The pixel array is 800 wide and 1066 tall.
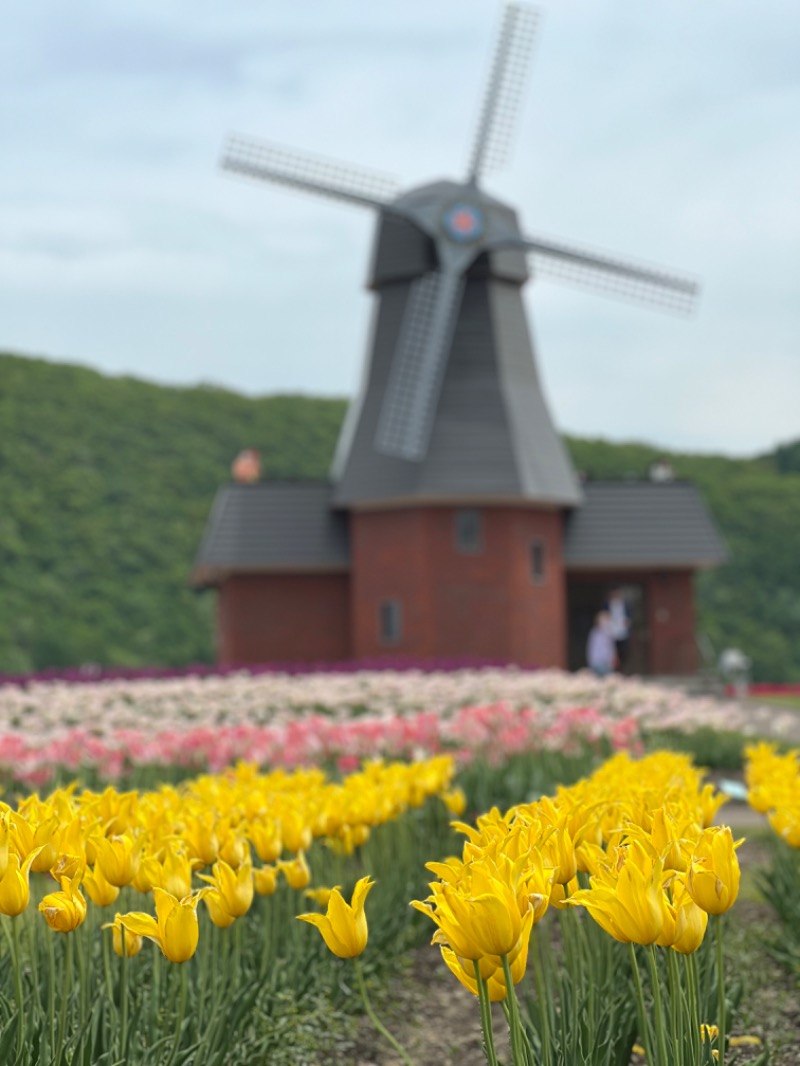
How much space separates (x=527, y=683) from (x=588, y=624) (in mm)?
20189

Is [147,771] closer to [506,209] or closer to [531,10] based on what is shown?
[506,209]

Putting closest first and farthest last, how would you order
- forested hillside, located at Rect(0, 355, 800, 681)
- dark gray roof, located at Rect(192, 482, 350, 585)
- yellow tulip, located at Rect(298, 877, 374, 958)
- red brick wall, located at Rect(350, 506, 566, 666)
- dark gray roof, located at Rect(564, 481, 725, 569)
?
1. yellow tulip, located at Rect(298, 877, 374, 958)
2. red brick wall, located at Rect(350, 506, 566, 666)
3. dark gray roof, located at Rect(192, 482, 350, 585)
4. dark gray roof, located at Rect(564, 481, 725, 569)
5. forested hillside, located at Rect(0, 355, 800, 681)

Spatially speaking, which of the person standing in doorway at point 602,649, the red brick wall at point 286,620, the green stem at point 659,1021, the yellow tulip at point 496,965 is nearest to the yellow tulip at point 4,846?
the yellow tulip at point 496,965

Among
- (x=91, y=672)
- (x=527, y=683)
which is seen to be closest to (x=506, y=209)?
(x=91, y=672)

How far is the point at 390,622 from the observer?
2848 centimetres

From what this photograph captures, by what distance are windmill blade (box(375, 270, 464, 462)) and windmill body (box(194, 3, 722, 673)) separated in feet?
0.13

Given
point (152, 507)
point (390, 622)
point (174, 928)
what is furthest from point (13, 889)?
point (152, 507)

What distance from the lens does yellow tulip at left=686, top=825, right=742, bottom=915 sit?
3189 millimetres

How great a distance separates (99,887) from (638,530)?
27487mm

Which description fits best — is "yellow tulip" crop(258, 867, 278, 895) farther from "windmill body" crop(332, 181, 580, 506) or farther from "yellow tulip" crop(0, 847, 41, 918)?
"windmill body" crop(332, 181, 580, 506)

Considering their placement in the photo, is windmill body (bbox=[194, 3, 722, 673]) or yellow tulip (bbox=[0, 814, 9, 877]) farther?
windmill body (bbox=[194, 3, 722, 673])

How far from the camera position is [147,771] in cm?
1053

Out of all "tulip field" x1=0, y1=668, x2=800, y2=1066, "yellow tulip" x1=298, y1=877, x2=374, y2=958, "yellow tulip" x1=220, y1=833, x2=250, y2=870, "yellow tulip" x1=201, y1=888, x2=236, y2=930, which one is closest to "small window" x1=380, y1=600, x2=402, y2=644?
"tulip field" x1=0, y1=668, x2=800, y2=1066

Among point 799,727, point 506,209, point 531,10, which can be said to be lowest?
point 799,727
